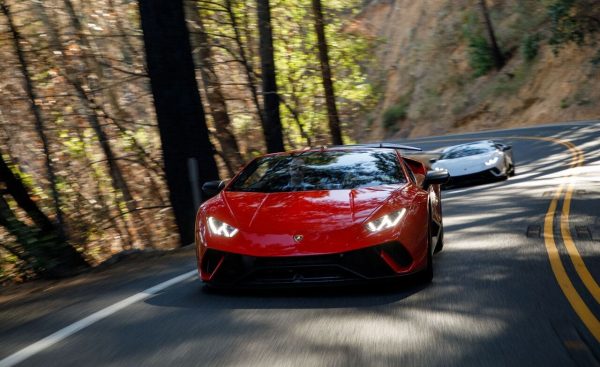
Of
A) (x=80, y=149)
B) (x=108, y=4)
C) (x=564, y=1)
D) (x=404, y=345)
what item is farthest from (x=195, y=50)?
(x=564, y=1)

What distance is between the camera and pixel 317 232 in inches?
247

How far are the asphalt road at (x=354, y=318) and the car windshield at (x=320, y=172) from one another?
1.08 metres

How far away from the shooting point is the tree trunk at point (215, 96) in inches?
728

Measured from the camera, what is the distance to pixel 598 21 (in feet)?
144

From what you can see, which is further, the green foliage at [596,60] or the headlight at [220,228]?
the green foliage at [596,60]

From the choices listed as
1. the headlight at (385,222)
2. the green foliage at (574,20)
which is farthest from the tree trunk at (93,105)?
the green foliage at (574,20)

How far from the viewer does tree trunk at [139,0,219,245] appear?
11.3m

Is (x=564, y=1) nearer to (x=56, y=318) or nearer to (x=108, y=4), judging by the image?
(x=108, y=4)

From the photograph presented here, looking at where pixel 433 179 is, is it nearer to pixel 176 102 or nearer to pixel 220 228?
pixel 220 228

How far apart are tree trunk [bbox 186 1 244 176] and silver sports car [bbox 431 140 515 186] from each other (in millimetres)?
5182

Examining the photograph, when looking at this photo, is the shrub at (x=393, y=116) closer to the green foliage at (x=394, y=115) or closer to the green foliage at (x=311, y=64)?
the green foliage at (x=394, y=115)

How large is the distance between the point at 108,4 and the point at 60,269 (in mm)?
9262

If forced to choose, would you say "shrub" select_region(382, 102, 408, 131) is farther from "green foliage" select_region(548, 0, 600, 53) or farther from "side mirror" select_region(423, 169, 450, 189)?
"side mirror" select_region(423, 169, 450, 189)

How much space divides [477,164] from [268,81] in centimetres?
575
